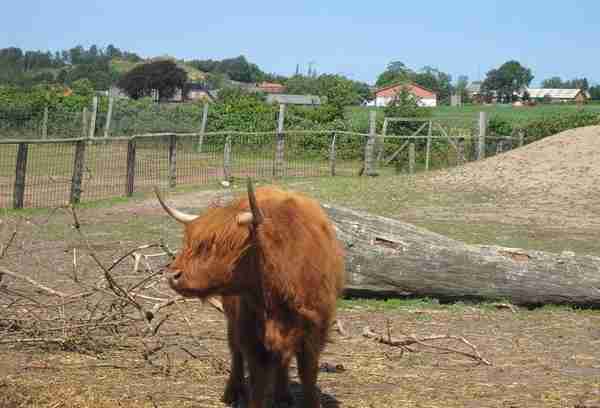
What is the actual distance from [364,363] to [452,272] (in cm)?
225

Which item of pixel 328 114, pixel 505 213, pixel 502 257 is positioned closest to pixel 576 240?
pixel 505 213

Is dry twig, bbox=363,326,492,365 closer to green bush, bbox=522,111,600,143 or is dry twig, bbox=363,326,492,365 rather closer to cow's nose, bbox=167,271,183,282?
cow's nose, bbox=167,271,183,282

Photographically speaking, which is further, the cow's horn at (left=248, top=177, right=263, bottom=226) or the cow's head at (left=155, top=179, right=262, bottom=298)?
the cow's head at (left=155, top=179, right=262, bottom=298)

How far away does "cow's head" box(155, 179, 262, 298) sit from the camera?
4.64 m

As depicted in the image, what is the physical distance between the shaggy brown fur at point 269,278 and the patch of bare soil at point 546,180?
10.7 meters

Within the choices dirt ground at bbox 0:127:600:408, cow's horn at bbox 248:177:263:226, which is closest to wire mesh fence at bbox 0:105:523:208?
dirt ground at bbox 0:127:600:408

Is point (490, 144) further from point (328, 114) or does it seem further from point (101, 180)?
point (101, 180)

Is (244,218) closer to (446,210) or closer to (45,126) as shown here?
(446,210)

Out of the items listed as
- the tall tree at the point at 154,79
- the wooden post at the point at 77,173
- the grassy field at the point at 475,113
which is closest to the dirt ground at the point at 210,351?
the wooden post at the point at 77,173

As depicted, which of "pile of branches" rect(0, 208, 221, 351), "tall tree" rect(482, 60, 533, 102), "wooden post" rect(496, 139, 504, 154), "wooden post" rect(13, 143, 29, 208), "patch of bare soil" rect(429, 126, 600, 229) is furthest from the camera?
"tall tree" rect(482, 60, 533, 102)

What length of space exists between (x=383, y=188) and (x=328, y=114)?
19.4 meters

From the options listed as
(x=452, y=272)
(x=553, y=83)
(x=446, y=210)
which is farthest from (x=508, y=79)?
(x=452, y=272)

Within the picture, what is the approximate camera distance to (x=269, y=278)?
4859mm

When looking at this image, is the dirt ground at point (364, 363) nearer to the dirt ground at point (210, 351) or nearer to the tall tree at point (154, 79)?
the dirt ground at point (210, 351)
